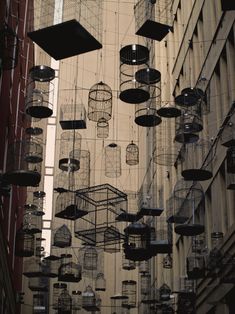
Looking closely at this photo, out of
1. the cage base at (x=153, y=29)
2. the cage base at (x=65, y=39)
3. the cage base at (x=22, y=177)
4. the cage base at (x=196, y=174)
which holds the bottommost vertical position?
the cage base at (x=22, y=177)

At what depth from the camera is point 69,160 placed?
2000 centimetres

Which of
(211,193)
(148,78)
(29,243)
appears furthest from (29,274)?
(148,78)

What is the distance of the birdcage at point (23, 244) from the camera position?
19600 mm

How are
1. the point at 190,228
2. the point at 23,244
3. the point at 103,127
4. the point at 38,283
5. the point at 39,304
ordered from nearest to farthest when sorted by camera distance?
the point at 190,228, the point at 23,244, the point at 103,127, the point at 38,283, the point at 39,304

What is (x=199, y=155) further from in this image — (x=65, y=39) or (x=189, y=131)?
(x=65, y=39)

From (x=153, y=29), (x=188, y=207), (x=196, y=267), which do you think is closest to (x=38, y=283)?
(x=188, y=207)

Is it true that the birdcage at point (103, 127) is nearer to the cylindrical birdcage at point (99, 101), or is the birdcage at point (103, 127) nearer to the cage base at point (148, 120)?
the cylindrical birdcage at point (99, 101)

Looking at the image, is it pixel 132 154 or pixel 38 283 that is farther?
pixel 38 283

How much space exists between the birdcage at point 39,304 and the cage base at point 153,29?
56.9 ft

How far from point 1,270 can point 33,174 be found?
6.75 meters

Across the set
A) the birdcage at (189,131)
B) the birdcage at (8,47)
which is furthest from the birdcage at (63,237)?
the birdcage at (8,47)

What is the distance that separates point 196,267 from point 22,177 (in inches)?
264

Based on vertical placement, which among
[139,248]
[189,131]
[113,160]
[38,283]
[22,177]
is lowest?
[38,283]

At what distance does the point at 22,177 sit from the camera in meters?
13.9
